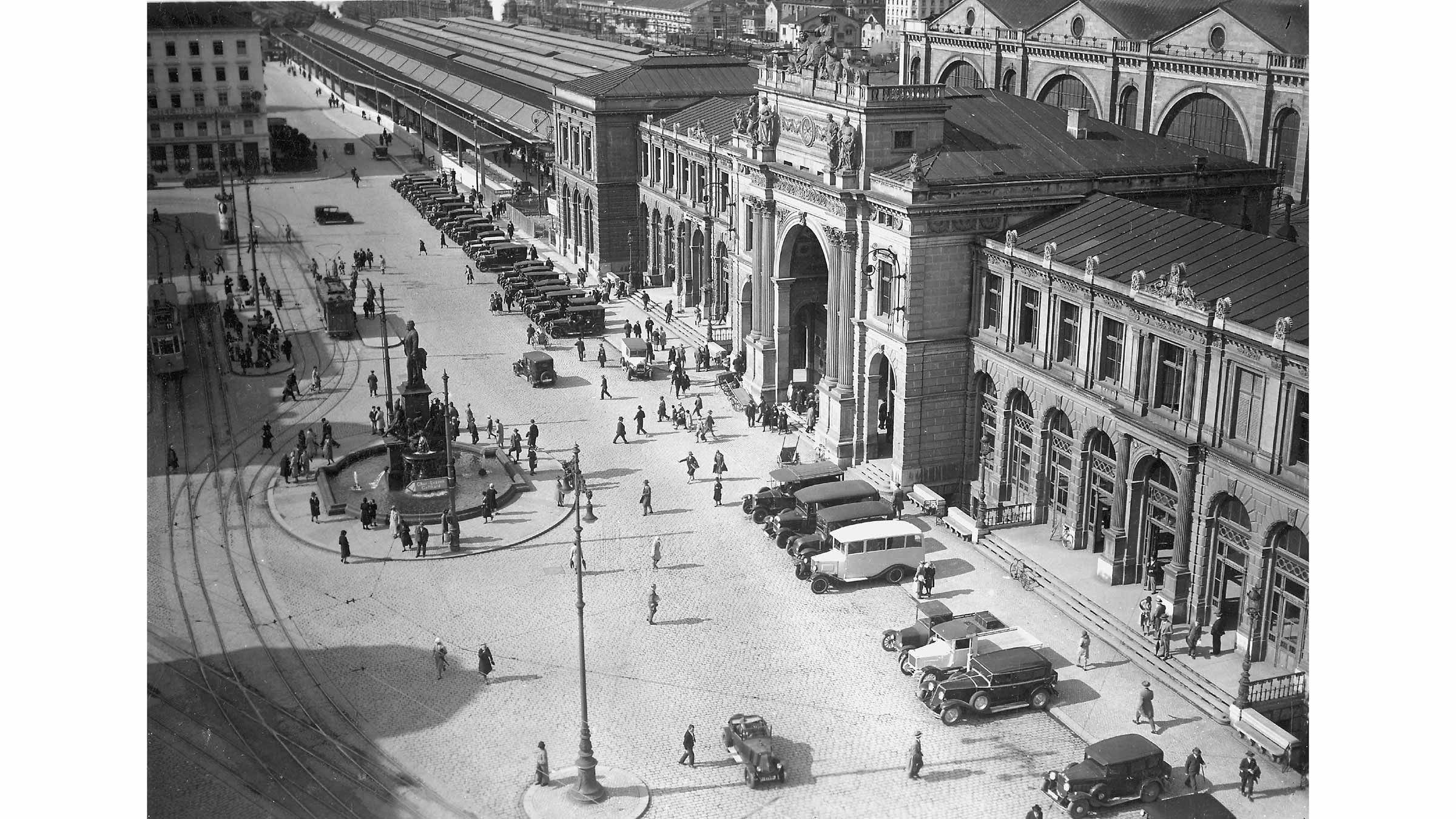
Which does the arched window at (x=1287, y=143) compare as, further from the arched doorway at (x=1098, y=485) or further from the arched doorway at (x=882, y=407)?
the arched doorway at (x=1098, y=485)

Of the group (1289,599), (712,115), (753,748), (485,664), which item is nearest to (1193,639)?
(1289,599)

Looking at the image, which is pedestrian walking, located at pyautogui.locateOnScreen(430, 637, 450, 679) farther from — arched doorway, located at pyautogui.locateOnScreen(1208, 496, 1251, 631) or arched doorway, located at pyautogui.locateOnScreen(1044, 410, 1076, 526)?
arched doorway, located at pyautogui.locateOnScreen(1208, 496, 1251, 631)

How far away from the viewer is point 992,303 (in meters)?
57.2

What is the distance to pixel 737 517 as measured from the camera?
5747cm

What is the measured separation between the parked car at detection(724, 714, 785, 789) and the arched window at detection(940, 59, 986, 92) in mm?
76342

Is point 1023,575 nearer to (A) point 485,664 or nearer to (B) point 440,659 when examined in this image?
(A) point 485,664

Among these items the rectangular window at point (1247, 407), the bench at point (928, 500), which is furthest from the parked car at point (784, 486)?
the rectangular window at point (1247, 407)

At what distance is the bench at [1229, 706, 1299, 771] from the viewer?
127ft

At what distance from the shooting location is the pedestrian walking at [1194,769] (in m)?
37.3

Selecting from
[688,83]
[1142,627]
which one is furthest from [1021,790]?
[688,83]

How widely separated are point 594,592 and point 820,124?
25.1m

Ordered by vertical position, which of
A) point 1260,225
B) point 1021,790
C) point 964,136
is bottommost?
point 1021,790

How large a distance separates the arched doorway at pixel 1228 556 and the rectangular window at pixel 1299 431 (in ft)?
9.72

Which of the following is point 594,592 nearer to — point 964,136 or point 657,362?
point 964,136
